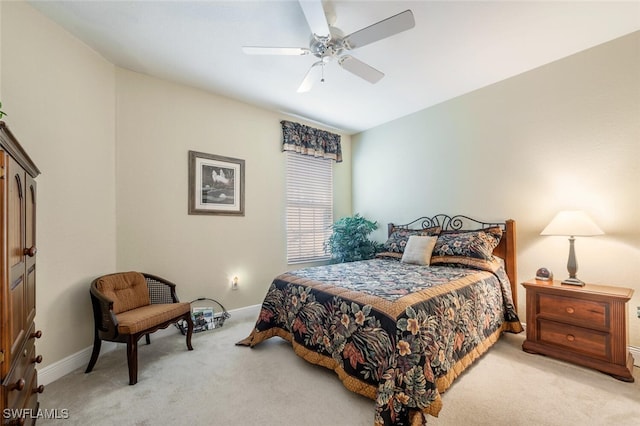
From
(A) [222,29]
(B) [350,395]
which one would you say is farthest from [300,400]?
(A) [222,29]

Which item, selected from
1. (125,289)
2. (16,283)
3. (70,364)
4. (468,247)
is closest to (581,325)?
(468,247)

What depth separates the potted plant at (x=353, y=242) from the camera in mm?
4188

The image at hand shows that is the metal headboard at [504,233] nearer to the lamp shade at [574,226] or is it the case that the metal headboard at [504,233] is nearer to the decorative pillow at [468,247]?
the decorative pillow at [468,247]

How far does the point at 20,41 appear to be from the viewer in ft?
6.66

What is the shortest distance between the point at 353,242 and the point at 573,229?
249cm

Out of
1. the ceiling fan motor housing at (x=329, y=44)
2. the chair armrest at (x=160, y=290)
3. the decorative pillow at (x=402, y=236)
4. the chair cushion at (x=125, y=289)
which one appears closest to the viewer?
the ceiling fan motor housing at (x=329, y=44)

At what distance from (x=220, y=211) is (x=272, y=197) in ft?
2.64

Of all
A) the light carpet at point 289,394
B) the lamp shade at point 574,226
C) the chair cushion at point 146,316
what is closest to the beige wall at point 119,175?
the chair cushion at point 146,316

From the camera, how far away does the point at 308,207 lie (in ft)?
14.8

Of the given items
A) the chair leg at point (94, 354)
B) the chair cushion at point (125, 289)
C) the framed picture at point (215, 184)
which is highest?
the framed picture at point (215, 184)

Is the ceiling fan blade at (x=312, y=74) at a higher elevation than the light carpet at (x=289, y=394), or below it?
higher

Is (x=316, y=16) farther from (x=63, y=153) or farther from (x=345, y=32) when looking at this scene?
(x=63, y=153)

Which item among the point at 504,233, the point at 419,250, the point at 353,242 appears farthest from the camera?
the point at 353,242

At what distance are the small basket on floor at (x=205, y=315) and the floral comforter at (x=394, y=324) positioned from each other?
26.8 inches
